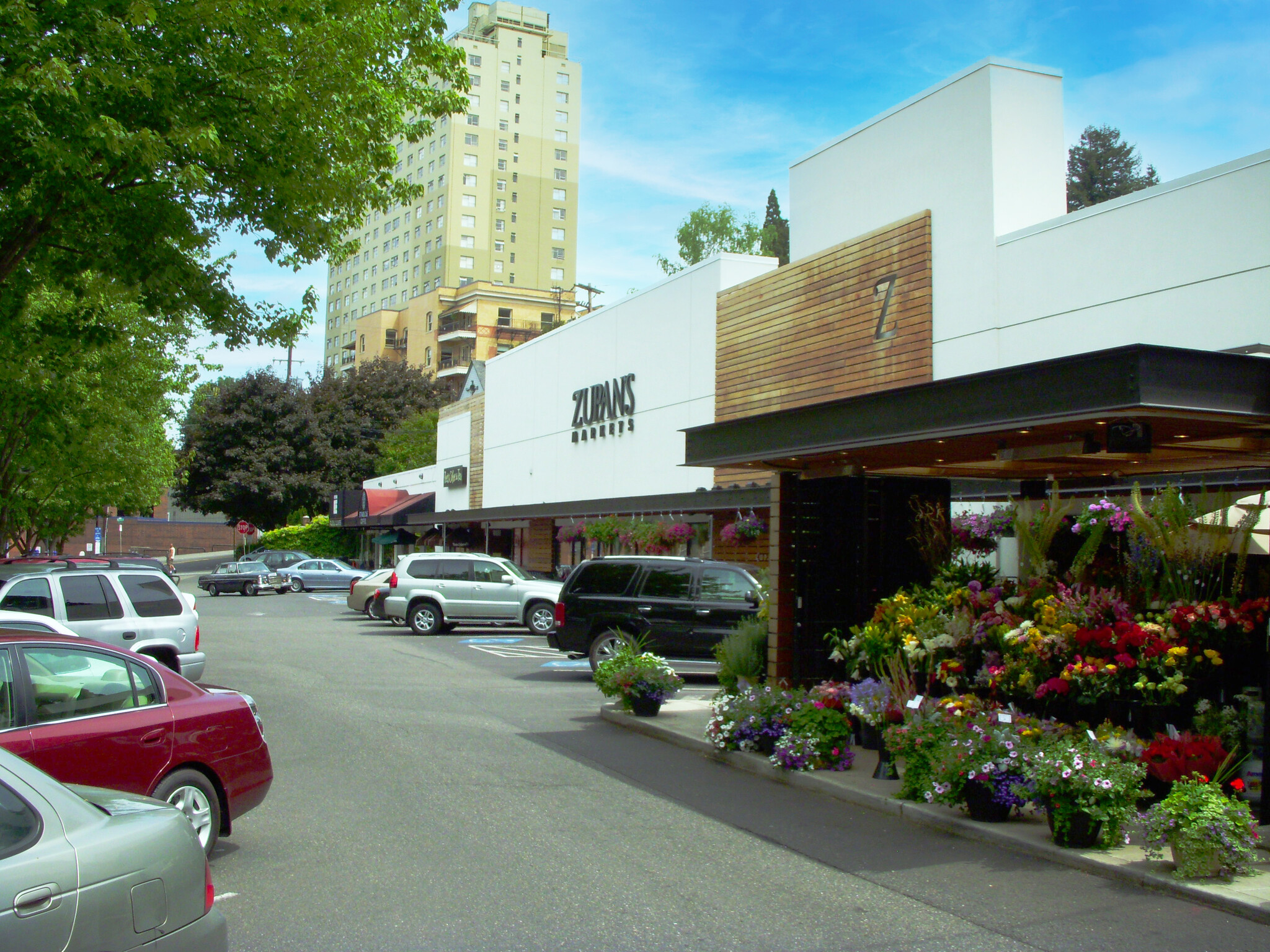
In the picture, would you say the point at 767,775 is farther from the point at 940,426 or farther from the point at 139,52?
the point at 139,52

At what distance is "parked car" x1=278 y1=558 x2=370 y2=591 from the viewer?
4572 centimetres

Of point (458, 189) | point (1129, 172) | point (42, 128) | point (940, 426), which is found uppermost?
point (458, 189)

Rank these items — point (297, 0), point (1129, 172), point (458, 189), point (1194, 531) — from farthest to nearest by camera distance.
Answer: point (458, 189) < point (1129, 172) < point (297, 0) < point (1194, 531)

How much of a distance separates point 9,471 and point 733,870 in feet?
108

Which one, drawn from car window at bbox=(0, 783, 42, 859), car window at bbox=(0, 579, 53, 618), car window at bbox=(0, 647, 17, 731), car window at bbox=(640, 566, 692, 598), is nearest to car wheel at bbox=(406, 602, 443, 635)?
car window at bbox=(640, 566, 692, 598)

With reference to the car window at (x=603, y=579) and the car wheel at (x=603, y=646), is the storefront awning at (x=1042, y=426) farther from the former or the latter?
the car wheel at (x=603, y=646)

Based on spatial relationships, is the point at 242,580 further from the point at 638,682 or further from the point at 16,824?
the point at 16,824

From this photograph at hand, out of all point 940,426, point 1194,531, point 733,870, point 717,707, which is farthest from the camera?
point 717,707

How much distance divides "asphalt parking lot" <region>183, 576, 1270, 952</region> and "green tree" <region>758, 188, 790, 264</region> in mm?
56100

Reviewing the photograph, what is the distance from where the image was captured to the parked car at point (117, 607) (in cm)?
1242

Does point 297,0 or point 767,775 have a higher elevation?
point 297,0

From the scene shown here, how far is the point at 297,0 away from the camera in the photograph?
12.4 m

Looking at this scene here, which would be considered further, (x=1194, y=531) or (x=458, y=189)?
(x=458, y=189)

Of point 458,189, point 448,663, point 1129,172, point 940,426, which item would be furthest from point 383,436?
point 940,426
